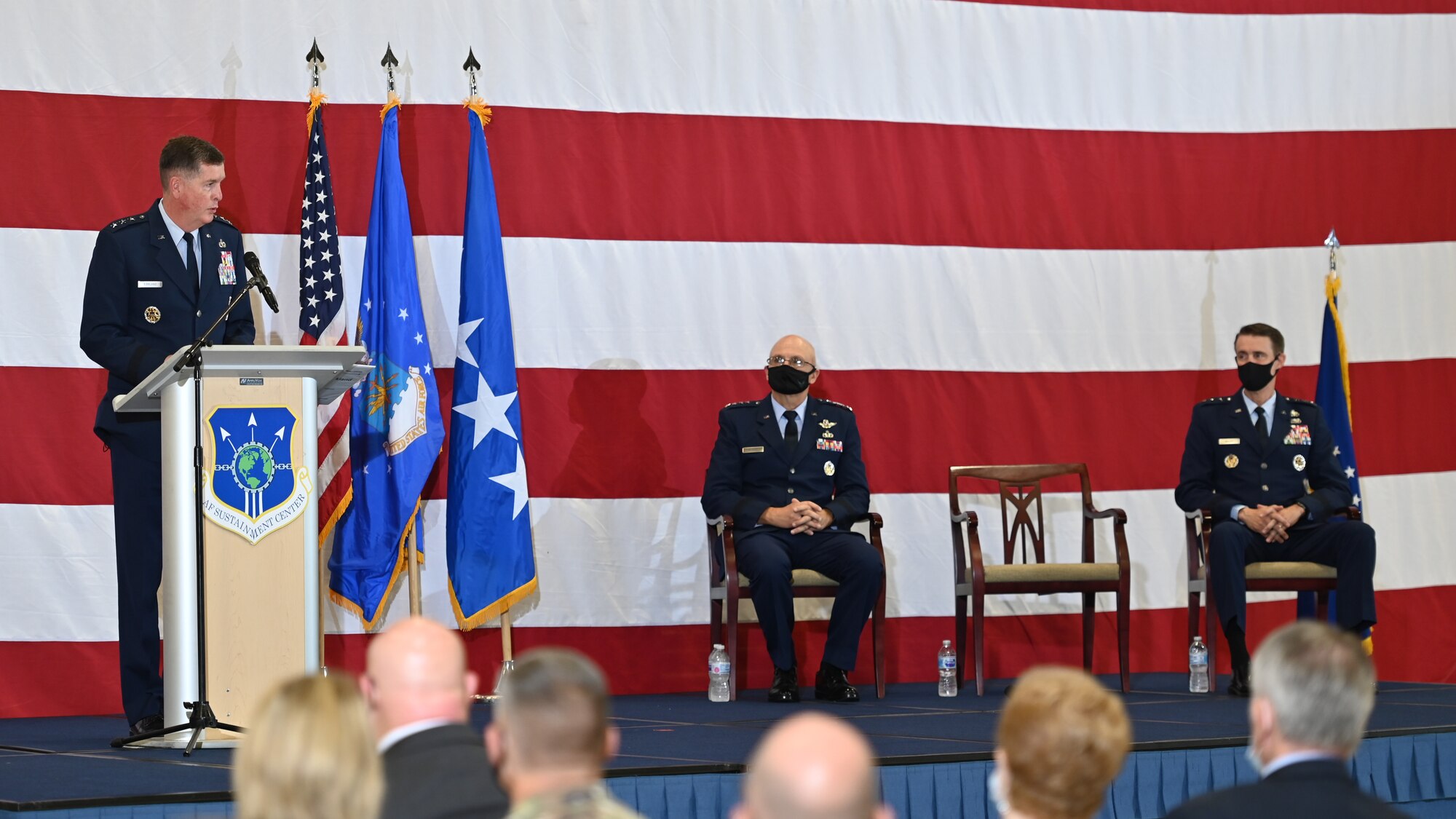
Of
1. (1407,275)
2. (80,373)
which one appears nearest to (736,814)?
(80,373)

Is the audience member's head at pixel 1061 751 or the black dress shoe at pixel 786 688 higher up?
the audience member's head at pixel 1061 751

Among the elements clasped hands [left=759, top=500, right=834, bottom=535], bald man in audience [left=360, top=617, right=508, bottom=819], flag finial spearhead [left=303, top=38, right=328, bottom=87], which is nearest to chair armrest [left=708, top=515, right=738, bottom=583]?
clasped hands [left=759, top=500, right=834, bottom=535]

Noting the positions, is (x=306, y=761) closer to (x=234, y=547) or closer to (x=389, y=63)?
(x=234, y=547)

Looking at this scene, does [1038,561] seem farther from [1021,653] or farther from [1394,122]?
[1394,122]

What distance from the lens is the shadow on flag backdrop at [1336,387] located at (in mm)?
5547

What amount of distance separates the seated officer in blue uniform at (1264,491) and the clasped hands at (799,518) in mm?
1259

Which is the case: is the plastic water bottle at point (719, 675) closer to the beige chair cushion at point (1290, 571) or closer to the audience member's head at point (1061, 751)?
the beige chair cushion at point (1290, 571)

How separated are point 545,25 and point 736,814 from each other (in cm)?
441

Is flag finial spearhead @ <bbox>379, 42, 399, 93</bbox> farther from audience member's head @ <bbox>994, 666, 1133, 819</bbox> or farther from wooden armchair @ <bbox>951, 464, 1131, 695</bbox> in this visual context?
audience member's head @ <bbox>994, 666, 1133, 819</bbox>

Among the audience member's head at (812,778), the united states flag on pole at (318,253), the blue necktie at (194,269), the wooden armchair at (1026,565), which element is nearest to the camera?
the audience member's head at (812,778)

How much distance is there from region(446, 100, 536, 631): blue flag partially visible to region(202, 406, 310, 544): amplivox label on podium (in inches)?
55.5

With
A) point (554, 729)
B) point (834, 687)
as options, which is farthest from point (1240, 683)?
point (554, 729)

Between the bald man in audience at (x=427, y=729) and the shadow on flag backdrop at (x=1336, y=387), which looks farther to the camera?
the shadow on flag backdrop at (x=1336, y=387)

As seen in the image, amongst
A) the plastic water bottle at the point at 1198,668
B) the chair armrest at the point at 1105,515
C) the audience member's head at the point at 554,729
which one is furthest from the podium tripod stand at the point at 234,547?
the plastic water bottle at the point at 1198,668
